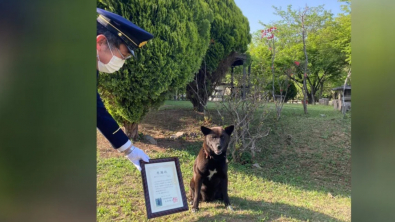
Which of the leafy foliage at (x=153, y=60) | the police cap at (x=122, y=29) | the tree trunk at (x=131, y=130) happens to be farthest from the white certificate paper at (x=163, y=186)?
the tree trunk at (x=131, y=130)

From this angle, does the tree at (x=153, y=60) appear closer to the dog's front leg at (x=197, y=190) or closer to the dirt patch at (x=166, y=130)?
the dirt patch at (x=166, y=130)

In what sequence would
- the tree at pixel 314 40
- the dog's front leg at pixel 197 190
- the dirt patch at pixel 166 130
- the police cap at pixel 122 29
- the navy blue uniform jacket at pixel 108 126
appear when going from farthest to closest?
the tree at pixel 314 40 → the dirt patch at pixel 166 130 → the dog's front leg at pixel 197 190 → the navy blue uniform jacket at pixel 108 126 → the police cap at pixel 122 29

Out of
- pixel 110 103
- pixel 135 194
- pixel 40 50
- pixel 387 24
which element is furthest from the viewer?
pixel 110 103

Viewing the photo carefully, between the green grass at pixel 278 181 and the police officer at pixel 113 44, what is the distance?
4.24ft

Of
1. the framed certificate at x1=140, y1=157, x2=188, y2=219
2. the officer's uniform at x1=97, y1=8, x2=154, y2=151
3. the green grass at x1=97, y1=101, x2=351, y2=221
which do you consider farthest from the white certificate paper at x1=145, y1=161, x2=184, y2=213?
the officer's uniform at x1=97, y1=8, x2=154, y2=151

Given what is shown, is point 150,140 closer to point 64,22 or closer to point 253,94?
point 253,94

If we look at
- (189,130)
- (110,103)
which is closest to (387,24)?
(110,103)

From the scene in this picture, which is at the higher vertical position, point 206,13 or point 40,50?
point 206,13

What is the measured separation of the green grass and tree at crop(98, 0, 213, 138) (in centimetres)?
108

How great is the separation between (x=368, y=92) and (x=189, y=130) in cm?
552

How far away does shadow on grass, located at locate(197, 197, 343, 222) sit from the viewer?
3341 mm

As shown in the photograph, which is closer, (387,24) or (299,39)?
(387,24)

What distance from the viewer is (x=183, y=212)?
3490mm

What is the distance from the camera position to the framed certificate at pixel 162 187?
301 centimetres
